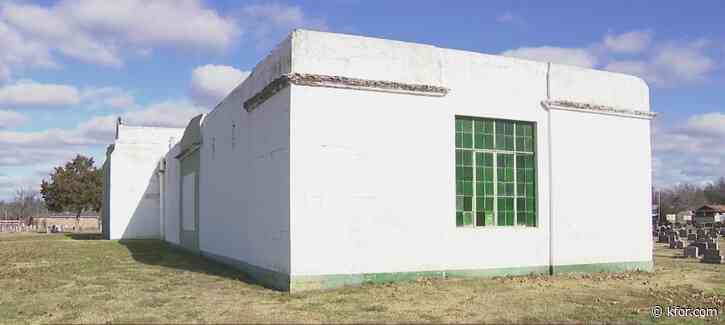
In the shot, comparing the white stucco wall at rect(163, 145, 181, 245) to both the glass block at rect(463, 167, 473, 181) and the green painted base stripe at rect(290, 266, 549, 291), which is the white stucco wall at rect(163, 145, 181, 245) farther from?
the glass block at rect(463, 167, 473, 181)

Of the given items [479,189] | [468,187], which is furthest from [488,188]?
[468,187]

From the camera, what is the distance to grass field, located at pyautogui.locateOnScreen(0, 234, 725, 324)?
9789 millimetres

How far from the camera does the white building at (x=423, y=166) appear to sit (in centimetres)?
1177

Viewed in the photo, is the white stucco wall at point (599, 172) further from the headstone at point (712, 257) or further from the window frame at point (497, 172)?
the headstone at point (712, 257)

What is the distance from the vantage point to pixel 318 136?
38.7 feet

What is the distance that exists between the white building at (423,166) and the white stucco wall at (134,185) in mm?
14753

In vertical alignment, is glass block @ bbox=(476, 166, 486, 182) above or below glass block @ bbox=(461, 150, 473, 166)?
below

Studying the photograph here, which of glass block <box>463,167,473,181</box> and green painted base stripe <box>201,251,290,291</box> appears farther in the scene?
glass block <box>463,167,473,181</box>

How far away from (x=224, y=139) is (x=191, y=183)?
5.63 metres

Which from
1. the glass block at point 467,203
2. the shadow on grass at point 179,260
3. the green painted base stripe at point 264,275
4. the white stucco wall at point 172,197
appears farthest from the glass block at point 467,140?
the white stucco wall at point 172,197

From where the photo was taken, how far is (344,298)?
10.8 metres

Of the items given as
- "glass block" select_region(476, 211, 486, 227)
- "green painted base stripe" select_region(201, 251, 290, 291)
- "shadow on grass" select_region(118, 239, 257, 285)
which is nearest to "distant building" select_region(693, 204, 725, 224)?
"shadow on grass" select_region(118, 239, 257, 285)

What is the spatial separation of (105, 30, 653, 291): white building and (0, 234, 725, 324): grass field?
66cm

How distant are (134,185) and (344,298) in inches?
892
